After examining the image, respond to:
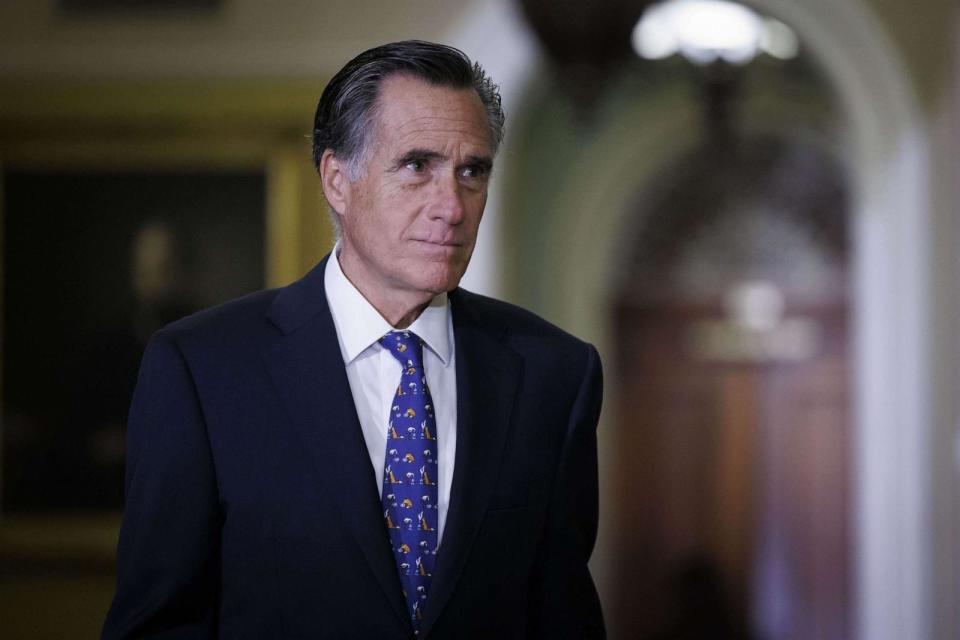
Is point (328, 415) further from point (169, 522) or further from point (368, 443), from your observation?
point (169, 522)

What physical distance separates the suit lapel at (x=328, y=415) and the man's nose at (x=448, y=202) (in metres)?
0.22

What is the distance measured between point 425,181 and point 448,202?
0.04m

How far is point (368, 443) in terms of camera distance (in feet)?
5.53

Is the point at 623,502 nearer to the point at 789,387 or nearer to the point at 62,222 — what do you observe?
the point at 789,387

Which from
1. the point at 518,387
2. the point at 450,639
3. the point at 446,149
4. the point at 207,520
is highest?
the point at 446,149

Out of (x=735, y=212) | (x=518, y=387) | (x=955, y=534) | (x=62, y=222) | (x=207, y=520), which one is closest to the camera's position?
(x=207, y=520)

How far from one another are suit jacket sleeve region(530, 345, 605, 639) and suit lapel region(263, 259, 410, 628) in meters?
0.25

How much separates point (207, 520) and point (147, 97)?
444cm

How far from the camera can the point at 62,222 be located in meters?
5.83

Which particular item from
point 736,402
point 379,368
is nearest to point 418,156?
point 379,368

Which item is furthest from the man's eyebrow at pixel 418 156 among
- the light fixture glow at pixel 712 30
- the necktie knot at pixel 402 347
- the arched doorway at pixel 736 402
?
the arched doorway at pixel 736 402

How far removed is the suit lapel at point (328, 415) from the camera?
1.58 m

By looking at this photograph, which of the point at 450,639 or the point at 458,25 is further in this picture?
the point at 458,25

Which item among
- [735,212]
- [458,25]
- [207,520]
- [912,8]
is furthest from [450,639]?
[735,212]
